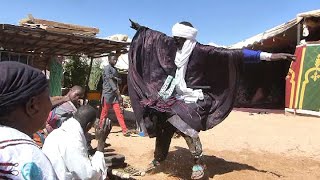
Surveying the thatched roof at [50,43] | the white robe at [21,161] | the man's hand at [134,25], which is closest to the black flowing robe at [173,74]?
the man's hand at [134,25]

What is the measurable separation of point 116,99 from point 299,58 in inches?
237

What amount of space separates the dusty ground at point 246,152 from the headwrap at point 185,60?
1.09 m

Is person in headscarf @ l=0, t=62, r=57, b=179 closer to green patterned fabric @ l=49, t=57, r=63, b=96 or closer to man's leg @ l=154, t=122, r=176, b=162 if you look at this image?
man's leg @ l=154, t=122, r=176, b=162

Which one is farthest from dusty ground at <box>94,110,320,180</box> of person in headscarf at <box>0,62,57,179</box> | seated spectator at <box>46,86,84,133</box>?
person in headscarf at <box>0,62,57,179</box>

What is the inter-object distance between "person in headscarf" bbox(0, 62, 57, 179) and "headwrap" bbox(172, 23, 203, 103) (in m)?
3.89

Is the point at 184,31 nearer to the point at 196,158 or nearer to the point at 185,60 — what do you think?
the point at 185,60

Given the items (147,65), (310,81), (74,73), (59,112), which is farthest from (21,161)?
(74,73)

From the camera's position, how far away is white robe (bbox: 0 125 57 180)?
56.9 inches

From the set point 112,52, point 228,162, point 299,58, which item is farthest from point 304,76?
point 228,162

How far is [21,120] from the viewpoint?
1629mm

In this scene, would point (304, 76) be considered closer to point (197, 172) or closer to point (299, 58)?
point (299, 58)

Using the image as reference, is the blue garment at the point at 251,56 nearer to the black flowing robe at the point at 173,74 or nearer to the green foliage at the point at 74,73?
the black flowing robe at the point at 173,74

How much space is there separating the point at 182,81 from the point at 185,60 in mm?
281

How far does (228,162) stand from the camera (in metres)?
6.37
